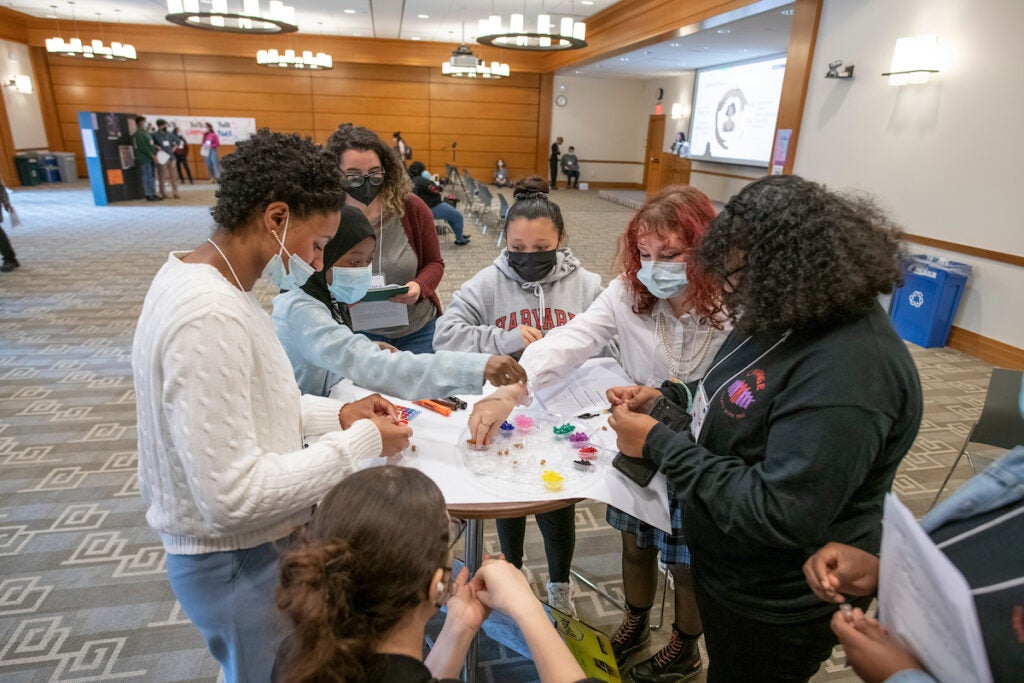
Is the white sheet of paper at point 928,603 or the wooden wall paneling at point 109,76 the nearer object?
the white sheet of paper at point 928,603

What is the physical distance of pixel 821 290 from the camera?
944 mm

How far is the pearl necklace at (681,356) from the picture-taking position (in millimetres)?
1726

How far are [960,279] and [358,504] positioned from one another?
5638mm

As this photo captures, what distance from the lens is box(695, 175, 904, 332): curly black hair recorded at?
37.4 inches

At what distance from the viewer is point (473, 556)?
173cm

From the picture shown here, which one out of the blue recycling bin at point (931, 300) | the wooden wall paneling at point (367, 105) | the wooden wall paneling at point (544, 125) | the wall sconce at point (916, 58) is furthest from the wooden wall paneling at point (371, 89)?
the blue recycling bin at point (931, 300)

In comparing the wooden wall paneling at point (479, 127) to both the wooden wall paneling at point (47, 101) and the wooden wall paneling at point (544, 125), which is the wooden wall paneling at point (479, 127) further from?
the wooden wall paneling at point (47, 101)

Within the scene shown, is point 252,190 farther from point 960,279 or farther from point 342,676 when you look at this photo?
point 960,279

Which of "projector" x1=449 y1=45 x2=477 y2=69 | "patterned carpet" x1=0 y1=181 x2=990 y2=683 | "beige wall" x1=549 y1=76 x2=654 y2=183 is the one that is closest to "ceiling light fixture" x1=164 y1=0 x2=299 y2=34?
"projector" x1=449 y1=45 x2=477 y2=69

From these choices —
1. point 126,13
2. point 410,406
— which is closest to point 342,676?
point 410,406

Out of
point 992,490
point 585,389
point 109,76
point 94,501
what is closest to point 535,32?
point 585,389

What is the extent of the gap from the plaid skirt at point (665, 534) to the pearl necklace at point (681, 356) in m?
0.46

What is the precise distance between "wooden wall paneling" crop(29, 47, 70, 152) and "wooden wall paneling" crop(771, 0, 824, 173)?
17004mm

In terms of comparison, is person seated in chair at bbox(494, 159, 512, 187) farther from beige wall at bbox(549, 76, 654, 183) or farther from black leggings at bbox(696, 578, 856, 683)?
black leggings at bbox(696, 578, 856, 683)
